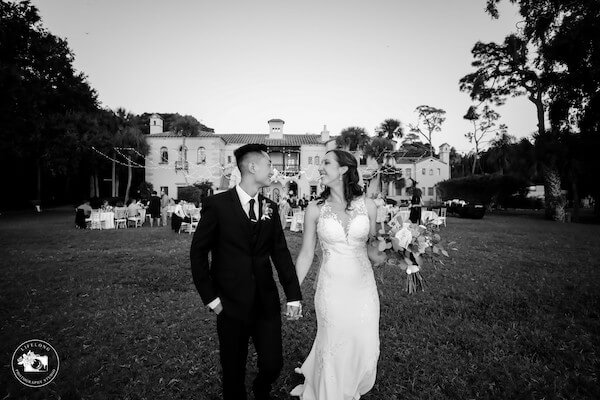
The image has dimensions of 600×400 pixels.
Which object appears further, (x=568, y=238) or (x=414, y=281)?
(x=568, y=238)

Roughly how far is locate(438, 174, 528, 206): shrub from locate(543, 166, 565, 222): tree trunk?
28.6 ft

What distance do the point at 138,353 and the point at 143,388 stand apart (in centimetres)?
80

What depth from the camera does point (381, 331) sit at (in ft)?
15.2

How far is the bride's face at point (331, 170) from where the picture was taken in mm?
3143

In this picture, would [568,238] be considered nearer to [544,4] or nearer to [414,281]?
[414,281]

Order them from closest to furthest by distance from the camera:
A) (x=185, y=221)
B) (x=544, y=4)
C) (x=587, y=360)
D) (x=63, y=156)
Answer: (x=587, y=360) → (x=185, y=221) → (x=544, y=4) → (x=63, y=156)

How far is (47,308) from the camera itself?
17.9 feet

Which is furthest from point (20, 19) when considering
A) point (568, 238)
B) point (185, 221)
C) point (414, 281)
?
point (568, 238)

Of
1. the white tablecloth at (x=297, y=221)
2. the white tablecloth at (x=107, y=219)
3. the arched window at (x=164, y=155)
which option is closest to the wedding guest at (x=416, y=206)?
the white tablecloth at (x=297, y=221)

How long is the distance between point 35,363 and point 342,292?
3474 millimetres

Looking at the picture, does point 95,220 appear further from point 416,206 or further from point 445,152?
point 445,152

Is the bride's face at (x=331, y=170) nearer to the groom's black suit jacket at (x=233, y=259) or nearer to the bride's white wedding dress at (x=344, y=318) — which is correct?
the bride's white wedding dress at (x=344, y=318)

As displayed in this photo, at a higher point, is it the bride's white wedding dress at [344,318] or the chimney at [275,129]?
the chimney at [275,129]

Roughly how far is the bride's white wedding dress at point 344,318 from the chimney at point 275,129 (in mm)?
44048
